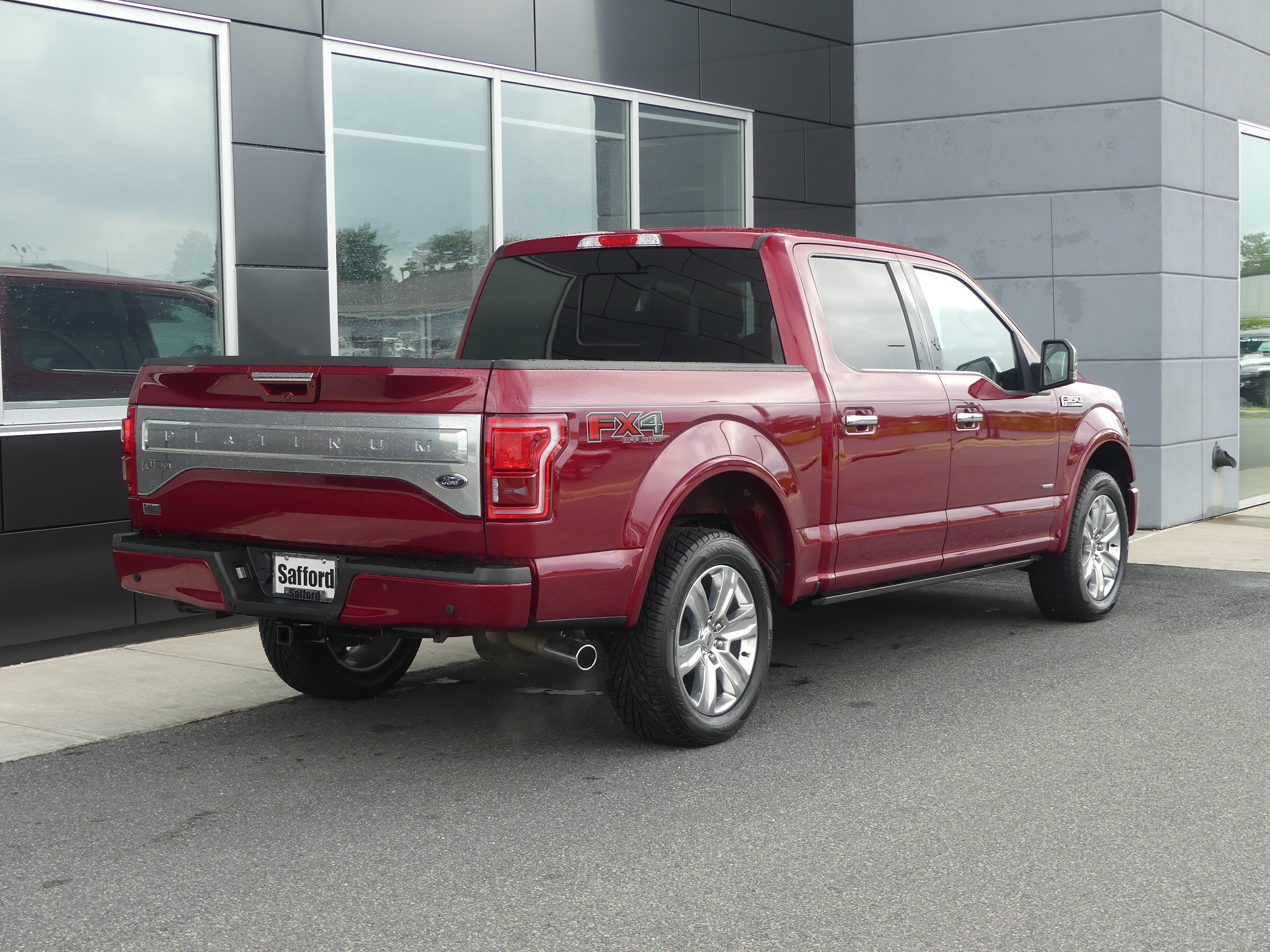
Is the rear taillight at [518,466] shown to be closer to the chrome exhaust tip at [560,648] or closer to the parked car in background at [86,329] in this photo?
the chrome exhaust tip at [560,648]

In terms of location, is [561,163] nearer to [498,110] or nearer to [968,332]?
[498,110]

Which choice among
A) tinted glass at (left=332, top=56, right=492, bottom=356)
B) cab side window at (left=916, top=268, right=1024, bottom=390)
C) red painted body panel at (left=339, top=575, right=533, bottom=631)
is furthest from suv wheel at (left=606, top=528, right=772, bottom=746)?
tinted glass at (left=332, top=56, right=492, bottom=356)

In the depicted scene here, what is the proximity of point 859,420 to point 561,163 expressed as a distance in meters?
5.40

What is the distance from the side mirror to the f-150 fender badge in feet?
9.78

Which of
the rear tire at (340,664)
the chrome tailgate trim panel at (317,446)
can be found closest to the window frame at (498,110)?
the rear tire at (340,664)

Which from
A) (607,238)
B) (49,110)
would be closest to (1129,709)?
(607,238)

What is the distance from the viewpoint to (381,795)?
495cm

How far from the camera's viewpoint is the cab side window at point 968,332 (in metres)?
7.03

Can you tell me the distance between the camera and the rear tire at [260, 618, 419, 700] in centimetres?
618

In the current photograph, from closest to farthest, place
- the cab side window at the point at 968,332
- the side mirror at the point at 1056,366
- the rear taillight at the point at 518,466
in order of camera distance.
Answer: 1. the rear taillight at the point at 518,466
2. the cab side window at the point at 968,332
3. the side mirror at the point at 1056,366

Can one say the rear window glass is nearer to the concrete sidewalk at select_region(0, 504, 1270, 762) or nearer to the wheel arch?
the concrete sidewalk at select_region(0, 504, 1270, 762)

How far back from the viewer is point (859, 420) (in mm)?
6176

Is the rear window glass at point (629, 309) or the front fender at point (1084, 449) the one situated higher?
the rear window glass at point (629, 309)

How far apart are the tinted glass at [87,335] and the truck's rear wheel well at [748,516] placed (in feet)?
11.7
